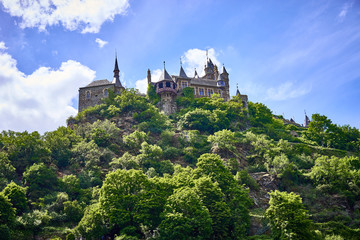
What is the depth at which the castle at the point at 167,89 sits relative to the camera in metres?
84.9

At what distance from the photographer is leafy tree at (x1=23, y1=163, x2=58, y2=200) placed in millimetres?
46250

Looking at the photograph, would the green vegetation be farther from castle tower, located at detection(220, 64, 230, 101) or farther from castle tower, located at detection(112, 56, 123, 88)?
castle tower, located at detection(220, 64, 230, 101)

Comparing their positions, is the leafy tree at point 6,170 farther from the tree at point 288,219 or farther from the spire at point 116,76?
the spire at point 116,76

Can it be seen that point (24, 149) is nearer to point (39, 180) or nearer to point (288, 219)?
point (39, 180)

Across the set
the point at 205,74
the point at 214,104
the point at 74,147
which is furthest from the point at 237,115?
the point at 74,147

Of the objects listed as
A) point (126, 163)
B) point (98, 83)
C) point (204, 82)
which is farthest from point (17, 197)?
point (204, 82)

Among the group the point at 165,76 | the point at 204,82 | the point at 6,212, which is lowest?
the point at 6,212

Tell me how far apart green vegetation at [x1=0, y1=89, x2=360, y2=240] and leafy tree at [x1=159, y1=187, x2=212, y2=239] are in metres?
0.11

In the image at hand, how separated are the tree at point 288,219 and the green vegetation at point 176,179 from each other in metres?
0.10

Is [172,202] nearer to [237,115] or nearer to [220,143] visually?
[220,143]

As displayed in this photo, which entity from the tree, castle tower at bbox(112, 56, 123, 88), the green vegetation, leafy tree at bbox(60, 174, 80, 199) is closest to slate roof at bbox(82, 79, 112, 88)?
castle tower at bbox(112, 56, 123, 88)

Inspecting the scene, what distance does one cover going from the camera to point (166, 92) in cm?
8525

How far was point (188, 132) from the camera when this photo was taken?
67875 millimetres

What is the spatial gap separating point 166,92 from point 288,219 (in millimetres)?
55456
